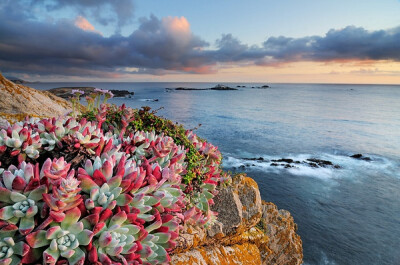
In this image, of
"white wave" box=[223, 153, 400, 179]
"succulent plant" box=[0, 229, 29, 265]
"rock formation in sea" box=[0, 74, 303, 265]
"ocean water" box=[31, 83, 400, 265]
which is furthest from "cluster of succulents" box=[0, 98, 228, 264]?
"white wave" box=[223, 153, 400, 179]

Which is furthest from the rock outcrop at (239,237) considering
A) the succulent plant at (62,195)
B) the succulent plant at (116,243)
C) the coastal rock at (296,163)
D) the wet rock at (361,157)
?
the wet rock at (361,157)

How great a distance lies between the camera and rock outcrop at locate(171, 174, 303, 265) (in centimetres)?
383

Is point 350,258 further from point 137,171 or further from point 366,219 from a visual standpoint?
point 137,171

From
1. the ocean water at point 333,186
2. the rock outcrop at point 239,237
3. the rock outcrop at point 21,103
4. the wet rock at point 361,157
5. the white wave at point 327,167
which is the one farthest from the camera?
the wet rock at point 361,157

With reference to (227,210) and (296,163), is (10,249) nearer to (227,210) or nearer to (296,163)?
(227,210)

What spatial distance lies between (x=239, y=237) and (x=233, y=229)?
41 centimetres

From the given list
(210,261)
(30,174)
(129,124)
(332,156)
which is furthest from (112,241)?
(332,156)

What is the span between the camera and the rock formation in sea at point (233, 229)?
391 centimetres

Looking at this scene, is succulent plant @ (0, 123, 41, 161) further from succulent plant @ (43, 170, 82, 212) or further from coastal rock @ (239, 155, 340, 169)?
coastal rock @ (239, 155, 340, 169)

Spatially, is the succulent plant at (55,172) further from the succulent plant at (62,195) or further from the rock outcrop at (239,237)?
the rock outcrop at (239,237)

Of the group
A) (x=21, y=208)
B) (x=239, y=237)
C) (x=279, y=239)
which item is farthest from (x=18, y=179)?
(x=279, y=239)

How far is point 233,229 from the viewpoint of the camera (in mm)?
4938

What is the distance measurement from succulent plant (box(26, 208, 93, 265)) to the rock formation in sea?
5.37ft

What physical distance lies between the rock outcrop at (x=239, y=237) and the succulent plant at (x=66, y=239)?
163 centimetres
